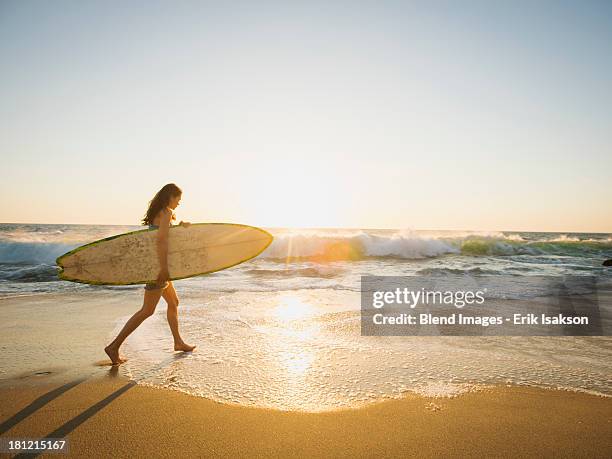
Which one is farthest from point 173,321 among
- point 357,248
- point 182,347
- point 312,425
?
point 357,248

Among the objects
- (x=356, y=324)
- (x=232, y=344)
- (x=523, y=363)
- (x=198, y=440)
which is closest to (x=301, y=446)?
(x=198, y=440)

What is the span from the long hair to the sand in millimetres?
1822

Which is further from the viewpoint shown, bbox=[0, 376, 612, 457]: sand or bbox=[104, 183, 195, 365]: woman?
bbox=[104, 183, 195, 365]: woman

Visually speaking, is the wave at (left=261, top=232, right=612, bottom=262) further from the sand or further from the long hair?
the sand

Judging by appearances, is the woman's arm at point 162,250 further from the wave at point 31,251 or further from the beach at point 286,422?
the wave at point 31,251

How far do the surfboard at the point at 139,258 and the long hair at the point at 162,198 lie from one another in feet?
1.21

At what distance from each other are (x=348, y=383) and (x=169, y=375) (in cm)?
160

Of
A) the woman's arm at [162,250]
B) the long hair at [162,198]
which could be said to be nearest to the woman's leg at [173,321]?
the woman's arm at [162,250]

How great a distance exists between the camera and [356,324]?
525 centimetres

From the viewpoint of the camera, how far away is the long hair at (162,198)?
3.99 m

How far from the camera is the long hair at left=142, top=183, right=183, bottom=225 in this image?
399cm

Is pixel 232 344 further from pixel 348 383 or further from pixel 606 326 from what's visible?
pixel 606 326

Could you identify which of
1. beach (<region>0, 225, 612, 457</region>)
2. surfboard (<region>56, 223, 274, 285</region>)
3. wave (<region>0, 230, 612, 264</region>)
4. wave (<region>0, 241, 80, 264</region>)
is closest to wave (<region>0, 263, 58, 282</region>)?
wave (<region>0, 241, 80, 264</region>)

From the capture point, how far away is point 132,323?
12.3 ft
